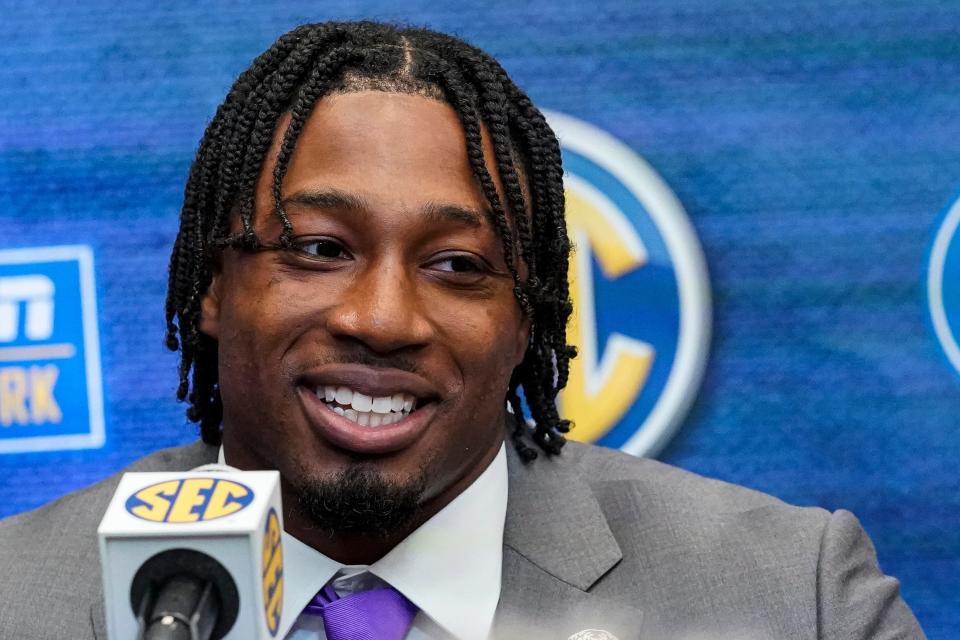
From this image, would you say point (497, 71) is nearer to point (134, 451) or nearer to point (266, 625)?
point (134, 451)

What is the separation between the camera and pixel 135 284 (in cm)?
226

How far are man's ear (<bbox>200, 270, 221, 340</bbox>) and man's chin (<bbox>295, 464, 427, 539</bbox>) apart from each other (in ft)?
1.09

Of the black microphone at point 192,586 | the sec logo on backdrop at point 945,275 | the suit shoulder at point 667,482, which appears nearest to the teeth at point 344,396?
the suit shoulder at point 667,482

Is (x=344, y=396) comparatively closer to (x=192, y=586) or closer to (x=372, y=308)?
(x=372, y=308)

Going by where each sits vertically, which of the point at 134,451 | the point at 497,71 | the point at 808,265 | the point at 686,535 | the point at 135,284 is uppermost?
the point at 497,71

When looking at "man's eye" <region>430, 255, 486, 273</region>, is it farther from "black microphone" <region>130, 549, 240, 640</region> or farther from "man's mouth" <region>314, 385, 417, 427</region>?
"black microphone" <region>130, 549, 240, 640</region>

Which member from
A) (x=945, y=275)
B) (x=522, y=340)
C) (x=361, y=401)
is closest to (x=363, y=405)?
(x=361, y=401)

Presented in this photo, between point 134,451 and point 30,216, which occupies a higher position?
point 30,216

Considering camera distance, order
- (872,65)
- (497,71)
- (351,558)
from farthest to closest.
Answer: (872,65) < (497,71) < (351,558)

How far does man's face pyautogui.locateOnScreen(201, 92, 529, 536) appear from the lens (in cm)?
167

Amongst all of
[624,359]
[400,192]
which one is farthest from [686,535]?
[400,192]

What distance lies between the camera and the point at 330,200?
5.57 ft

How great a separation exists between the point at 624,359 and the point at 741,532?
1.28 ft

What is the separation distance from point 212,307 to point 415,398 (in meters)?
0.39
